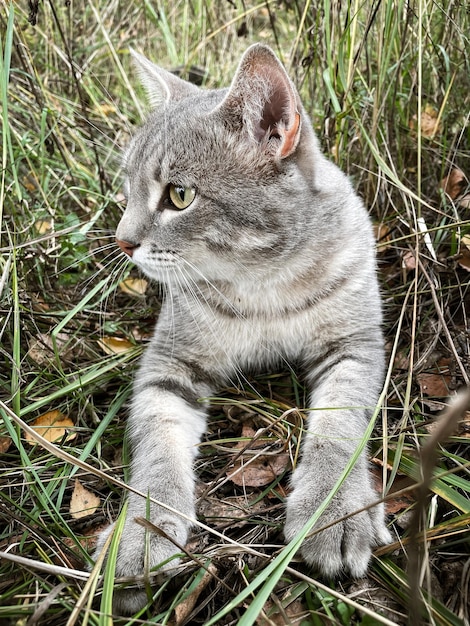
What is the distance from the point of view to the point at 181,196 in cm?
186

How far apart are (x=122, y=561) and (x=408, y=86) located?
2644mm

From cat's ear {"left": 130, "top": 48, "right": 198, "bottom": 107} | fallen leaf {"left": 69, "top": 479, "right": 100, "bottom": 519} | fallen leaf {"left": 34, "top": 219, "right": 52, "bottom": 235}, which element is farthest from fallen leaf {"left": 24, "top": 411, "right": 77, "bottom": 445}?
cat's ear {"left": 130, "top": 48, "right": 198, "bottom": 107}

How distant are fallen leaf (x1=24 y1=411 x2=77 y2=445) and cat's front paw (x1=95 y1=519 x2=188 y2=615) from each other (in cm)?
48

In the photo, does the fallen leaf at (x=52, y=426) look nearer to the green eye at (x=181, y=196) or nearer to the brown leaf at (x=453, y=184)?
the green eye at (x=181, y=196)

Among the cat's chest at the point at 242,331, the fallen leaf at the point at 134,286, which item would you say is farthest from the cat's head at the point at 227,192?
the fallen leaf at the point at 134,286

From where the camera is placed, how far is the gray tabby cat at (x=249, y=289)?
161 cm

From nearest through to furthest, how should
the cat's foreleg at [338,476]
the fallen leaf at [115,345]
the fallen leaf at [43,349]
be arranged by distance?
1. the cat's foreleg at [338,476]
2. the fallen leaf at [43,349]
3. the fallen leaf at [115,345]

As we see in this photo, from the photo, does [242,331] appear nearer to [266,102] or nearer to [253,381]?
[253,381]

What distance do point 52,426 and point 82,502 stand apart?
305mm

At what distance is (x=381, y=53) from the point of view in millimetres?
2439

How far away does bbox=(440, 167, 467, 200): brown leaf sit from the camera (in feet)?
8.65

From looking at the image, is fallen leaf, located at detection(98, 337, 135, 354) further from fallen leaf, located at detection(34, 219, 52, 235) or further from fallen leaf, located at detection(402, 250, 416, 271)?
fallen leaf, located at detection(402, 250, 416, 271)

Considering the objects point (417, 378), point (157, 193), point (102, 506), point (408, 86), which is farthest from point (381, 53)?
point (102, 506)

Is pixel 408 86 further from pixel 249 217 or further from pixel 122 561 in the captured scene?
pixel 122 561
